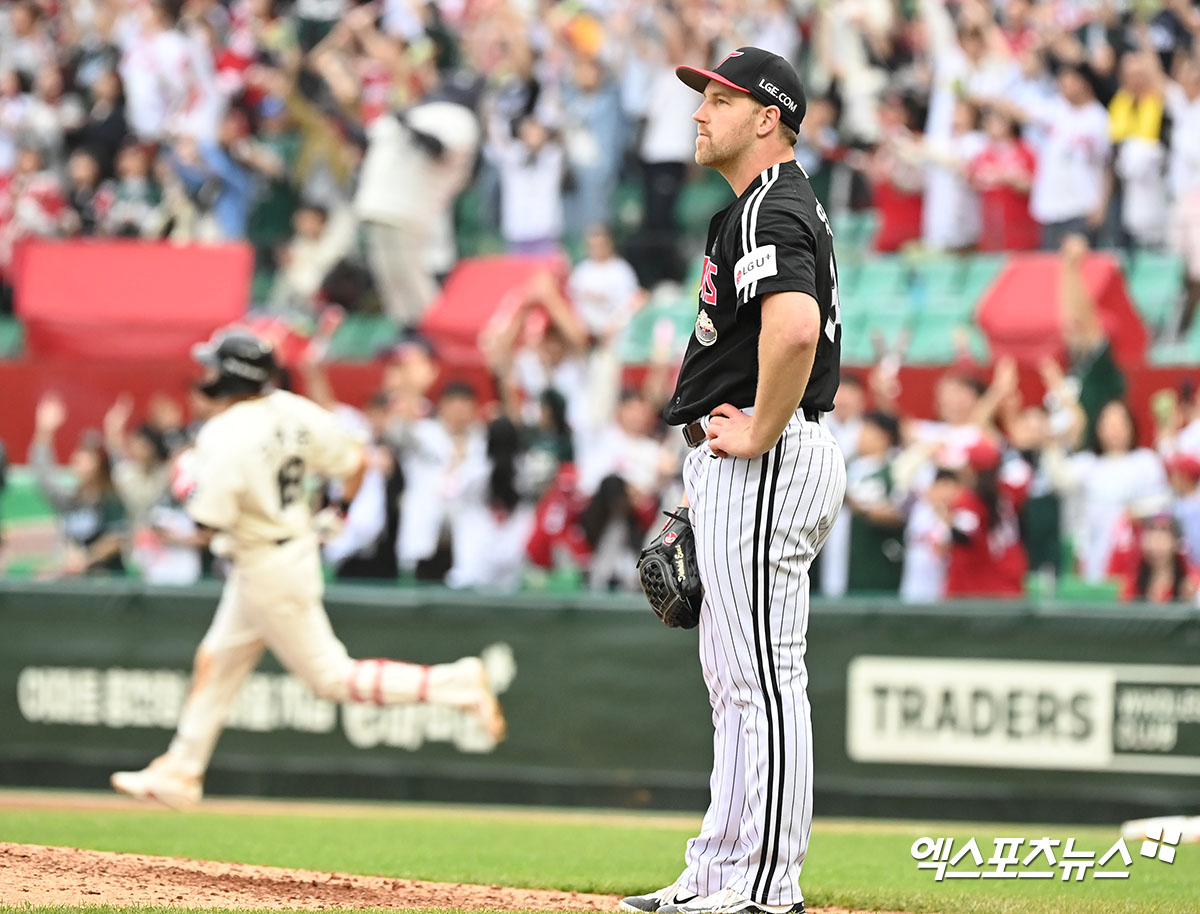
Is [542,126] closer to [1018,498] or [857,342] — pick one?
[857,342]

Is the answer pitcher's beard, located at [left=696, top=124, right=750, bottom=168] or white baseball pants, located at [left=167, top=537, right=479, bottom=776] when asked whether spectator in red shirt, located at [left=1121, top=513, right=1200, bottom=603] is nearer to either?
white baseball pants, located at [left=167, top=537, right=479, bottom=776]

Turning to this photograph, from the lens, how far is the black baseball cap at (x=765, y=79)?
16.1 ft

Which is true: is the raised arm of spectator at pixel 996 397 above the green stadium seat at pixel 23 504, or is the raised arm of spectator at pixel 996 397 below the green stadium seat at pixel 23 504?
above

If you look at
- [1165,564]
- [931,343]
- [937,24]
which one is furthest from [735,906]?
[937,24]

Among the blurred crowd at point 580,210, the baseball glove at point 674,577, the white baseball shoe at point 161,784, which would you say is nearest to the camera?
the baseball glove at point 674,577

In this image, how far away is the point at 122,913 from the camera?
4906 mm

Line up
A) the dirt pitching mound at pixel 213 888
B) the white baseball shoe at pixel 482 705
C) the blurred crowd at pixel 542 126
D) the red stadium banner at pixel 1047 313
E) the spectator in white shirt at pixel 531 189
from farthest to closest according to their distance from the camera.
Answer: the spectator in white shirt at pixel 531 189
the blurred crowd at pixel 542 126
the red stadium banner at pixel 1047 313
the white baseball shoe at pixel 482 705
the dirt pitching mound at pixel 213 888

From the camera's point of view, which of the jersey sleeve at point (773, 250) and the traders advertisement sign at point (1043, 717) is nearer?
the jersey sleeve at point (773, 250)

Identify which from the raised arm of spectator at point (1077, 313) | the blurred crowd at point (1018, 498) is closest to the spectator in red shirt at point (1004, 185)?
the raised arm of spectator at point (1077, 313)

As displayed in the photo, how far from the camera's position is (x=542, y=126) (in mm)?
14734

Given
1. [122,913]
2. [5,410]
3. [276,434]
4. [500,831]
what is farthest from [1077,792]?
[5,410]

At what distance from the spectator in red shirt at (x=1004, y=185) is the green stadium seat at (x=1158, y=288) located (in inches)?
35.7

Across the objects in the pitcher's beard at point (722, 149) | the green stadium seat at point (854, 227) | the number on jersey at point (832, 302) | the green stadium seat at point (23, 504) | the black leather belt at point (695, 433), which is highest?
the green stadium seat at point (854, 227)

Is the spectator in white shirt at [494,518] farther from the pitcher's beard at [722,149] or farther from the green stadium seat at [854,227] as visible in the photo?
the pitcher's beard at [722,149]
